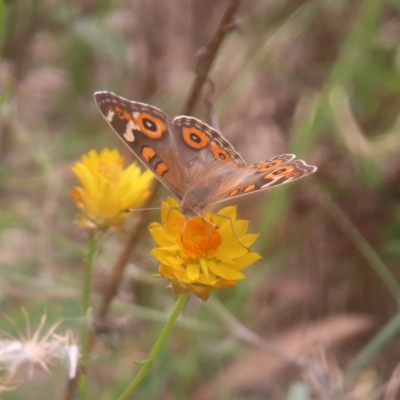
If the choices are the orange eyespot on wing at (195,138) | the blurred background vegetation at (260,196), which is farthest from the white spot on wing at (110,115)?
the blurred background vegetation at (260,196)

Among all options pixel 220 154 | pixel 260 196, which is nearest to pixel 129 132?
pixel 220 154

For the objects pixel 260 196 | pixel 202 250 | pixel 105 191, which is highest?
pixel 260 196

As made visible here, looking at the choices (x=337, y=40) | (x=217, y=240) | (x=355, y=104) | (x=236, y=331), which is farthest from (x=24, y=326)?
(x=337, y=40)

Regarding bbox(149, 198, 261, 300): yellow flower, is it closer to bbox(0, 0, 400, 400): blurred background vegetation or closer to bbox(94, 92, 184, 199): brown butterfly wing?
bbox(94, 92, 184, 199): brown butterfly wing

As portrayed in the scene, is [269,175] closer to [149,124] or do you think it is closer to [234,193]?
[234,193]

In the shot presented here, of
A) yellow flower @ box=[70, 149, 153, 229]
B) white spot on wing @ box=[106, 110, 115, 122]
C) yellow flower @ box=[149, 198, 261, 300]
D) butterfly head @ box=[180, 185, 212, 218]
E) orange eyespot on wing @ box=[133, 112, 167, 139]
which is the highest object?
white spot on wing @ box=[106, 110, 115, 122]

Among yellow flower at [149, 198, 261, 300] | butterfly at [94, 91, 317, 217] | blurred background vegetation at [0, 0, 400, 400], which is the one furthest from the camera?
blurred background vegetation at [0, 0, 400, 400]

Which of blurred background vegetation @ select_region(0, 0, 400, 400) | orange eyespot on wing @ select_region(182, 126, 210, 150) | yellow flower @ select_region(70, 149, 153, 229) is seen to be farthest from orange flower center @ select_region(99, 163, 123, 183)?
blurred background vegetation @ select_region(0, 0, 400, 400)
